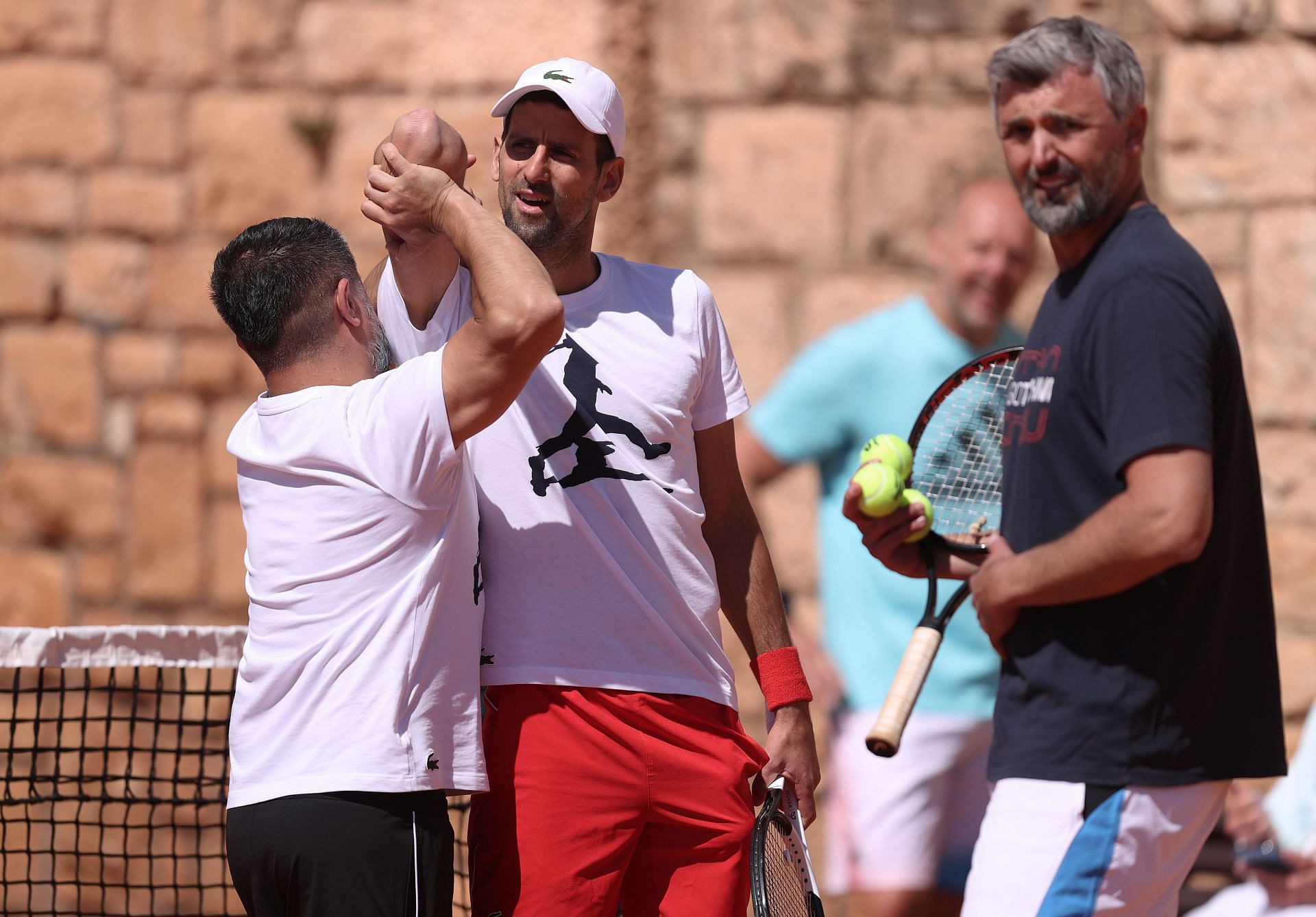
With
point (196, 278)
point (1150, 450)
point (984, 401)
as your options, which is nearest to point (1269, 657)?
point (1150, 450)

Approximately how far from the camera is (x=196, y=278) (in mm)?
6609

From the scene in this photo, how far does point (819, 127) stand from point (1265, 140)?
5.37 ft

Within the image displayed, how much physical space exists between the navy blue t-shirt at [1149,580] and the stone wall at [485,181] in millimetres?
3258

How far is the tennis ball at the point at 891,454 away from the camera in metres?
3.04

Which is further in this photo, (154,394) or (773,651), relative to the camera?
(154,394)

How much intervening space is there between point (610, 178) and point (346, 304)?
2.28ft

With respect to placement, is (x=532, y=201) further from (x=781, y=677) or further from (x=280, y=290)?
(x=781, y=677)

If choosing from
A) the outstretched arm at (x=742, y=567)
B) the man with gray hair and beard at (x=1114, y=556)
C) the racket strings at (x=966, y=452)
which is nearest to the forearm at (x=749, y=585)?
the outstretched arm at (x=742, y=567)

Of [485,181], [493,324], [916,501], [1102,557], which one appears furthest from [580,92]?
[485,181]

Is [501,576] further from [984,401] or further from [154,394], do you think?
[154,394]

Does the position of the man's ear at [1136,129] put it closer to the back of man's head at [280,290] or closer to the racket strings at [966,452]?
the racket strings at [966,452]

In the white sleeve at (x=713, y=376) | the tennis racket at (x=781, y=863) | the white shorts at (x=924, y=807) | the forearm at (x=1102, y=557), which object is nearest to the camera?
the forearm at (x=1102, y=557)

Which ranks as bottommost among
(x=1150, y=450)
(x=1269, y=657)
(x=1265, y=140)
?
(x=1269, y=657)

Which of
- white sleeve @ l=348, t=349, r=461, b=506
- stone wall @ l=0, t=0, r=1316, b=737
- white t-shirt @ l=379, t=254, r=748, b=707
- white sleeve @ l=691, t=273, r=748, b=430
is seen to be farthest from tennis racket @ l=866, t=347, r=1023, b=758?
stone wall @ l=0, t=0, r=1316, b=737
